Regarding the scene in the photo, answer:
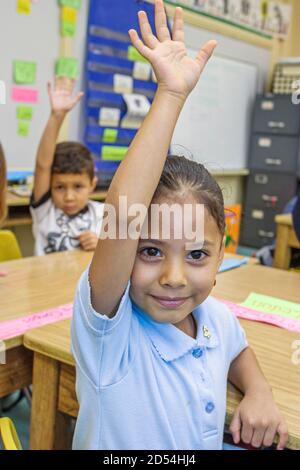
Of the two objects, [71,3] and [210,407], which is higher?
[71,3]

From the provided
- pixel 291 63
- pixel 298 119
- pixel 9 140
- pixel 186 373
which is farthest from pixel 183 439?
pixel 291 63

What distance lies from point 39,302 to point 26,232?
2.00m

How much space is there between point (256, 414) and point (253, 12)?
4.51 metres

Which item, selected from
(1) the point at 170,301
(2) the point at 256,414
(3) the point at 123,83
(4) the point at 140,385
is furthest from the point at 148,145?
(3) the point at 123,83

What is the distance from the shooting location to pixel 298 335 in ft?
3.95

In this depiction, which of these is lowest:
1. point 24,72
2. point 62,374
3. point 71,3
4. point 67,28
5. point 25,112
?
point 62,374

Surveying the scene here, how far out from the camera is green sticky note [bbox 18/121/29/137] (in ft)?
Result: 10.1

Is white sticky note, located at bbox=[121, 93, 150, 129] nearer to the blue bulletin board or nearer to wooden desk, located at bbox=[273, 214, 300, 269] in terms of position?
the blue bulletin board

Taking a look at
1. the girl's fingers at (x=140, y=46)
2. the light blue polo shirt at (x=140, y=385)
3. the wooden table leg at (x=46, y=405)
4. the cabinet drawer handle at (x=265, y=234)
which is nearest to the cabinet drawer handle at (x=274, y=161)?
the cabinet drawer handle at (x=265, y=234)

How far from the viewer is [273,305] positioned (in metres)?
1.40

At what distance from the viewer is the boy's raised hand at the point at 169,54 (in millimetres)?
709

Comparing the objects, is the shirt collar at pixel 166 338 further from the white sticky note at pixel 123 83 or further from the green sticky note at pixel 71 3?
the white sticky note at pixel 123 83

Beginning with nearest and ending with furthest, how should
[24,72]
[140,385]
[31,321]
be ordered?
[140,385], [31,321], [24,72]

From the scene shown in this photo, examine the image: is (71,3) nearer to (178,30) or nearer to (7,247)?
(7,247)
